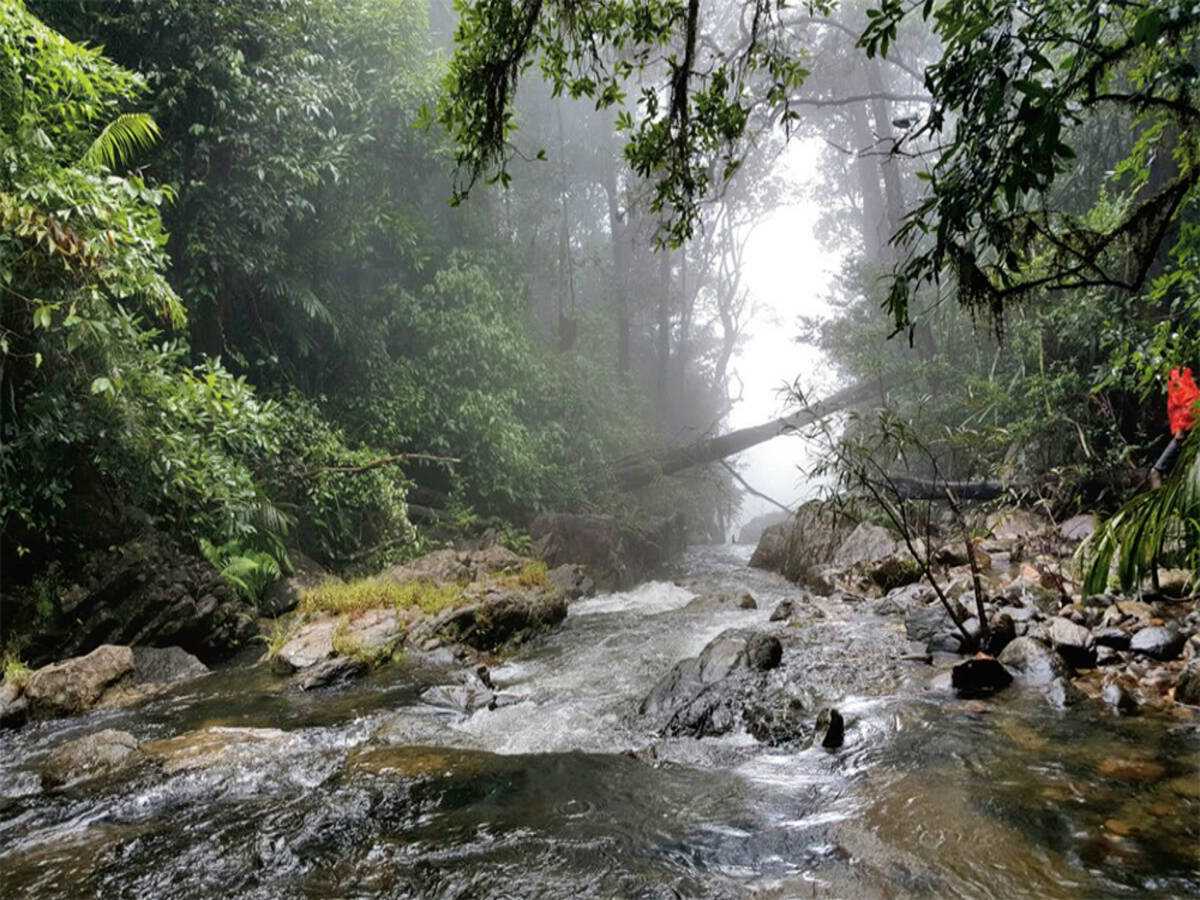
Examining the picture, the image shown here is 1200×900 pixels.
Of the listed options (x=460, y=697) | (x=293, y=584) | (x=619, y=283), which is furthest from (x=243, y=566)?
(x=619, y=283)

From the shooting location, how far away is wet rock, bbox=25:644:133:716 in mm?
5688

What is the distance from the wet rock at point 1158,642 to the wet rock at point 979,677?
961 millimetres

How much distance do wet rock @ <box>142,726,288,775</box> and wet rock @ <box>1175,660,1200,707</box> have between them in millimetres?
6047

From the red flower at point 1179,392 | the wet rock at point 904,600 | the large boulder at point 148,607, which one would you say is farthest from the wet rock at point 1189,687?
the large boulder at point 148,607

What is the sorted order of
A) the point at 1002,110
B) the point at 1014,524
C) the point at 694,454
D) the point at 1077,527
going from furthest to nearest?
the point at 694,454 < the point at 1014,524 < the point at 1077,527 < the point at 1002,110

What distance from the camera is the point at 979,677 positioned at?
4859 mm

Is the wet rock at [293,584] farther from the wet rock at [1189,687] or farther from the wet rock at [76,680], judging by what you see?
the wet rock at [1189,687]

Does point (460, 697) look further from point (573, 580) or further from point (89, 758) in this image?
point (573, 580)

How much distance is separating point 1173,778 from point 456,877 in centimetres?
353

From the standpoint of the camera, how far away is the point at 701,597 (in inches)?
413

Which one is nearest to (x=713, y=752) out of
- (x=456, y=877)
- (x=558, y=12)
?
(x=456, y=877)

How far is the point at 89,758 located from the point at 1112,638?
24.3ft

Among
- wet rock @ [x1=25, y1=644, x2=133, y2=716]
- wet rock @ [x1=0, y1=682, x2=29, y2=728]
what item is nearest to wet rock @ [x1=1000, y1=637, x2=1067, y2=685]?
wet rock @ [x1=25, y1=644, x2=133, y2=716]

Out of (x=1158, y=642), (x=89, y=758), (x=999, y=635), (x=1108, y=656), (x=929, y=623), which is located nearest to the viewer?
(x=89, y=758)
